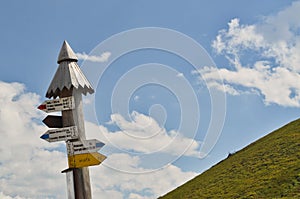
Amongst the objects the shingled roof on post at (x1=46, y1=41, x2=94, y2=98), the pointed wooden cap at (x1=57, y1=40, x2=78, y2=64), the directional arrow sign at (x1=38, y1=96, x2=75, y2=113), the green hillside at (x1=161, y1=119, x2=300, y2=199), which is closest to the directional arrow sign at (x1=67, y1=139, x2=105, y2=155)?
the directional arrow sign at (x1=38, y1=96, x2=75, y2=113)

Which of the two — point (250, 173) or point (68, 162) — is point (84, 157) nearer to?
point (68, 162)

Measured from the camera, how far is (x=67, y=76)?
8281 mm

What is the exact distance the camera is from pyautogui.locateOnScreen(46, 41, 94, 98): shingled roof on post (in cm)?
826

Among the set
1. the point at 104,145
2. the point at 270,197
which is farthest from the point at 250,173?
the point at 104,145

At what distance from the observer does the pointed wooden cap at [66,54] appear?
331 inches

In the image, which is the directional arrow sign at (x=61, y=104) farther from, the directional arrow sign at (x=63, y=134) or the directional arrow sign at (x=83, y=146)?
the directional arrow sign at (x=83, y=146)

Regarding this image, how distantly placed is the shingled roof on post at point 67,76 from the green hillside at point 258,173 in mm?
13486

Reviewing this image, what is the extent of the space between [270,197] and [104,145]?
1411cm

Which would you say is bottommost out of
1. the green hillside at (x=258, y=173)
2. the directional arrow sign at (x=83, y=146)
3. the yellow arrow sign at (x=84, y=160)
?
the yellow arrow sign at (x=84, y=160)

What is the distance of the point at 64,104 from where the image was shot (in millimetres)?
8203

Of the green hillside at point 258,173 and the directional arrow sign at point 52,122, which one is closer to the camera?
the directional arrow sign at point 52,122

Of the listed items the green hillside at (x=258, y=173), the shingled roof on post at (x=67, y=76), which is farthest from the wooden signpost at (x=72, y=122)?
the green hillside at (x=258, y=173)

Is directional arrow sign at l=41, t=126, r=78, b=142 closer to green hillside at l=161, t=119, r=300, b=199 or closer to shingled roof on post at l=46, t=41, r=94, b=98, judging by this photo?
shingled roof on post at l=46, t=41, r=94, b=98

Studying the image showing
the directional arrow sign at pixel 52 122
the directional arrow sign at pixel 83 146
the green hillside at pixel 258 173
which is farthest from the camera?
the green hillside at pixel 258 173
